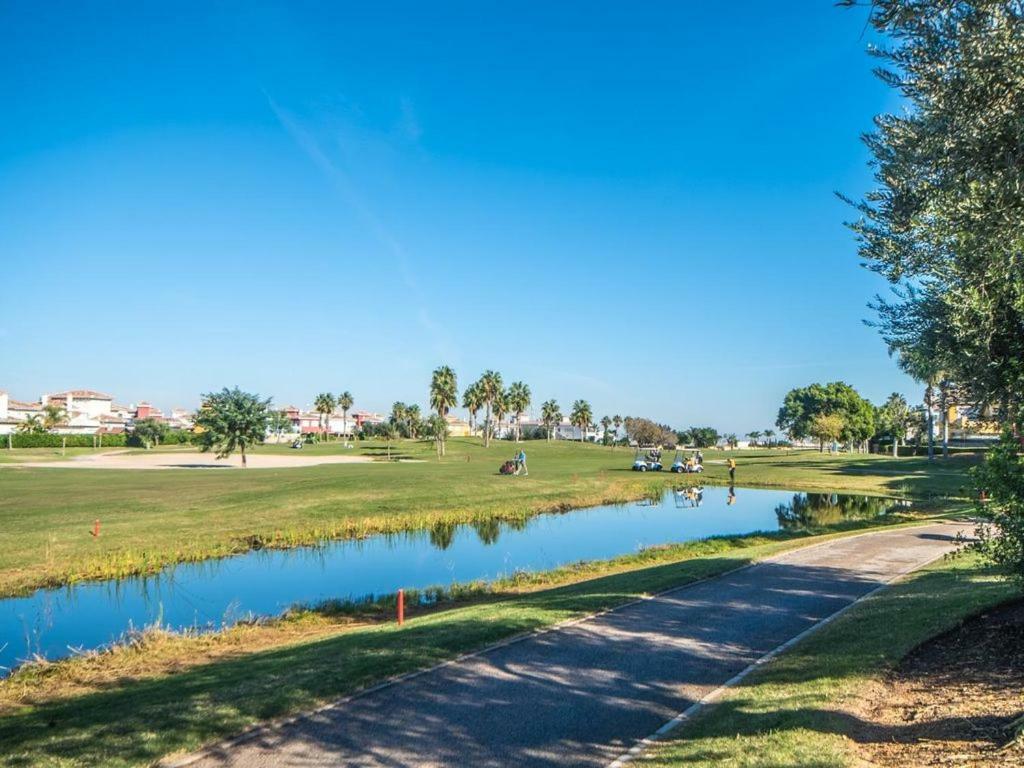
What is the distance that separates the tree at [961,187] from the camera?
7695 millimetres

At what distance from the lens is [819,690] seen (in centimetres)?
942

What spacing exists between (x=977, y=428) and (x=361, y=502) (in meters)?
36.1

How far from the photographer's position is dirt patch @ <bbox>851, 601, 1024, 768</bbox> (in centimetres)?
702

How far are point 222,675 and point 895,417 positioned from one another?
123 m

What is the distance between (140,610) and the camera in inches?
858

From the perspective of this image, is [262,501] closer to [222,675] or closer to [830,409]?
[222,675]

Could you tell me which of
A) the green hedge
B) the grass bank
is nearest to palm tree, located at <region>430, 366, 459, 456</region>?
the green hedge

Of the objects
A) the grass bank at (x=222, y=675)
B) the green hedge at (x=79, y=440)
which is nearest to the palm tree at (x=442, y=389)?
the green hedge at (x=79, y=440)

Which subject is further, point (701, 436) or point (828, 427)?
point (701, 436)

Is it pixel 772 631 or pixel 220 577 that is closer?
pixel 772 631

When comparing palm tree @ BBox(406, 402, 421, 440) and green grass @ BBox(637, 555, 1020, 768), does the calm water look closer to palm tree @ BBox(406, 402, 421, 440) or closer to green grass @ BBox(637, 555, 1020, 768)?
green grass @ BBox(637, 555, 1020, 768)

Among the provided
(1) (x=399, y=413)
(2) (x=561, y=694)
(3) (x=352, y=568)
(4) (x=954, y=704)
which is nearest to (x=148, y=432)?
(1) (x=399, y=413)

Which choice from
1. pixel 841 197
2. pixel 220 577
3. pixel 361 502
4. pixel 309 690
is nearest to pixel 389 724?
A: pixel 309 690

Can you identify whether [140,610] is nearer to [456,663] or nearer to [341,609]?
[341,609]
